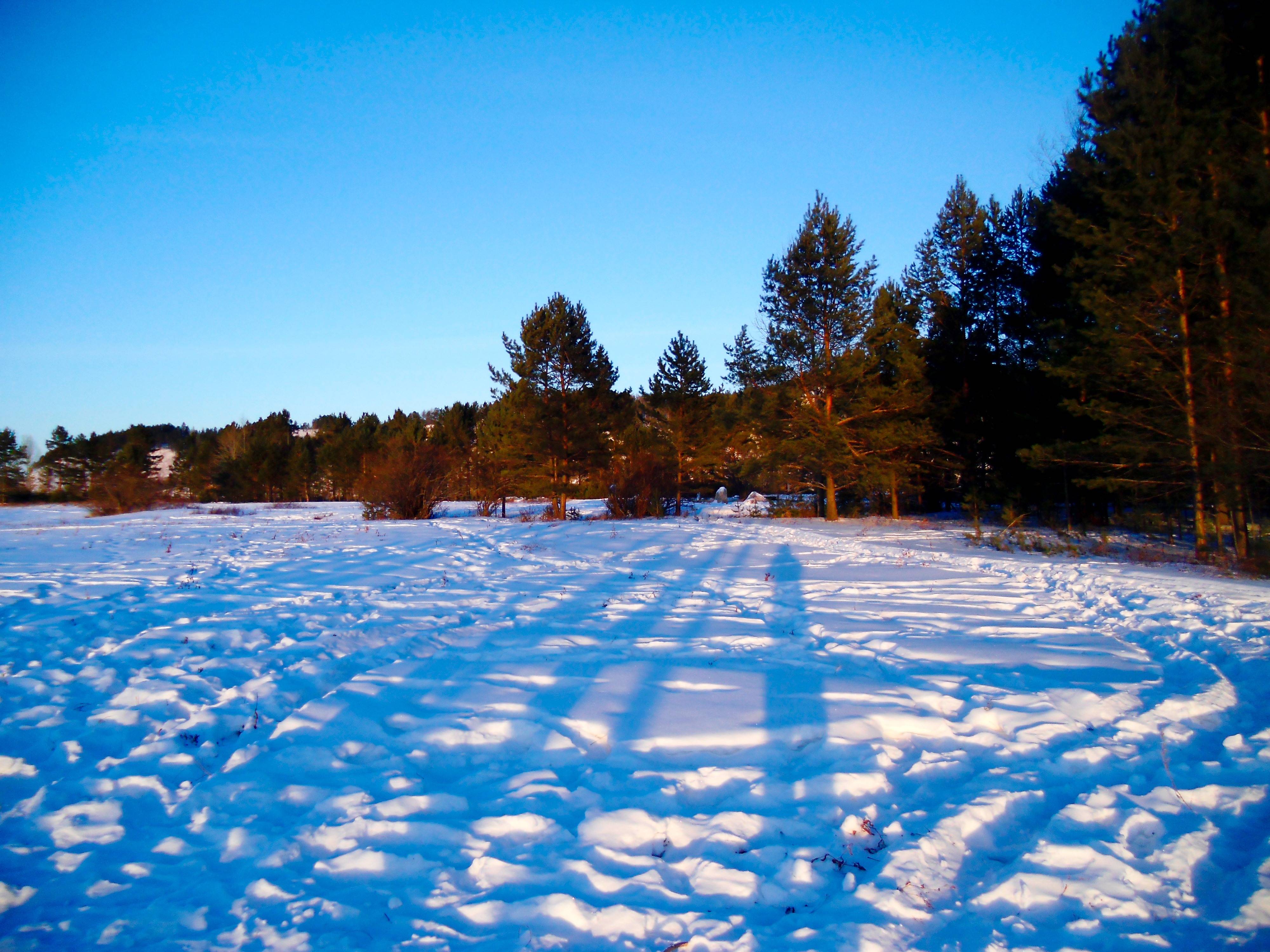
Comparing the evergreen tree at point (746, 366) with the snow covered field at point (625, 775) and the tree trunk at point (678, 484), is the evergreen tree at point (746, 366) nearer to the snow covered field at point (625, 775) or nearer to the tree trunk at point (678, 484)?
the tree trunk at point (678, 484)

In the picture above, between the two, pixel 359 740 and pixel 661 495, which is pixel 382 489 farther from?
pixel 359 740

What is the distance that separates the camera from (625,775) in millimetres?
3160

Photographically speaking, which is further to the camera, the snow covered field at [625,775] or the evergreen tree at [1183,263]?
the evergreen tree at [1183,263]

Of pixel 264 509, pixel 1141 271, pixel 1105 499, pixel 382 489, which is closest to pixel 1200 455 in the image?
pixel 1141 271

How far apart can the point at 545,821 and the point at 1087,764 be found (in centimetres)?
298

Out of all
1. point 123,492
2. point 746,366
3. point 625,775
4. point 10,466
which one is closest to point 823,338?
point 746,366

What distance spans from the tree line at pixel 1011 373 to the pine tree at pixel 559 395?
103mm

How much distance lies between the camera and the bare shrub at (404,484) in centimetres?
2208

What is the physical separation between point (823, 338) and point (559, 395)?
37.7ft

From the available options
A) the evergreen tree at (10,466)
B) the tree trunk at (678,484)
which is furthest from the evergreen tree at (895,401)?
the evergreen tree at (10,466)

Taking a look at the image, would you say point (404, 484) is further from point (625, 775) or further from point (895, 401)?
point (625, 775)

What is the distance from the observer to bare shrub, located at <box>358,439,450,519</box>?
2208 centimetres

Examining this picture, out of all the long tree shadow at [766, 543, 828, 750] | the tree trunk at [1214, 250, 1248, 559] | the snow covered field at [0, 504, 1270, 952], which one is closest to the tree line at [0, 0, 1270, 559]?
the tree trunk at [1214, 250, 1248, 559]

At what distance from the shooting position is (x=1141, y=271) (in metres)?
11.6
